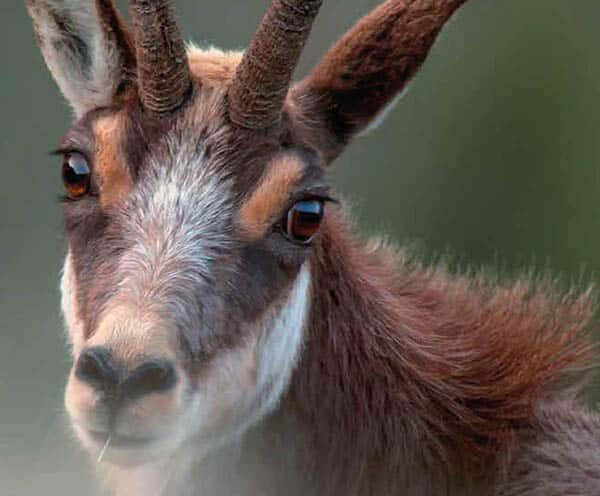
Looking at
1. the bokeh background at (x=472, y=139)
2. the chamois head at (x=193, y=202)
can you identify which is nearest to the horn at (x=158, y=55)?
the chamois head at (x=193, y=202)

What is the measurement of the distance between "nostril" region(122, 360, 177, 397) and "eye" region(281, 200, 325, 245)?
3.20 feet

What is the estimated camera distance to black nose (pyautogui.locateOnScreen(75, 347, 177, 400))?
5516mm

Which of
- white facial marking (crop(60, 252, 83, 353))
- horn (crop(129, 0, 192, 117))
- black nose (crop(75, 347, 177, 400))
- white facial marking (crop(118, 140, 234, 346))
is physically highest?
horn (crop(129, 0, 192, 117))

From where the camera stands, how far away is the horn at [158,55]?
20.8 feet

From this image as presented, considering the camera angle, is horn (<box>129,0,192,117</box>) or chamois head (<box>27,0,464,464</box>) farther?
horn (<box>129,0,192,117</box>)

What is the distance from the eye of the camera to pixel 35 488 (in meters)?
7.82

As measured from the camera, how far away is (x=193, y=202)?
615cm

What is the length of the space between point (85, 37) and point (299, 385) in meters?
1.92

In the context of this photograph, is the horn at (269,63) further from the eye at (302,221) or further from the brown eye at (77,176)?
the brown eye at (77,176)

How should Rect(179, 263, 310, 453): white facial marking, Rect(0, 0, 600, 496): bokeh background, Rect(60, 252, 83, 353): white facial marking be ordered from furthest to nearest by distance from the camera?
Rect(0, 0, 600, 496): bokeh background
Rect(60, 252, 83, 353): white facial marking
Rect(179, 263, 310, 453): white facial marking

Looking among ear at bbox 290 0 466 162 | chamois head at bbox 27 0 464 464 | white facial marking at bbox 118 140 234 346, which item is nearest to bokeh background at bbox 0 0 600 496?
ear at bbox 290 0 466 162

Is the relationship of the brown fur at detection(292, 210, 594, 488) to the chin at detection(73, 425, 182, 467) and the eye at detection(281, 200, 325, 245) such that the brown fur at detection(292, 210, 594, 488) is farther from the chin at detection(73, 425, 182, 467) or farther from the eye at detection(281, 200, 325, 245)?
the chin at detection(73, 425, 182, 467)

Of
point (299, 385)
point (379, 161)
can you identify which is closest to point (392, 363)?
point (299, 385)

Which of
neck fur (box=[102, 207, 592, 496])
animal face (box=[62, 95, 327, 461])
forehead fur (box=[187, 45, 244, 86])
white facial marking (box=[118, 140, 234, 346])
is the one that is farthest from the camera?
neck fur (box=[102, 207, 592, 496])
